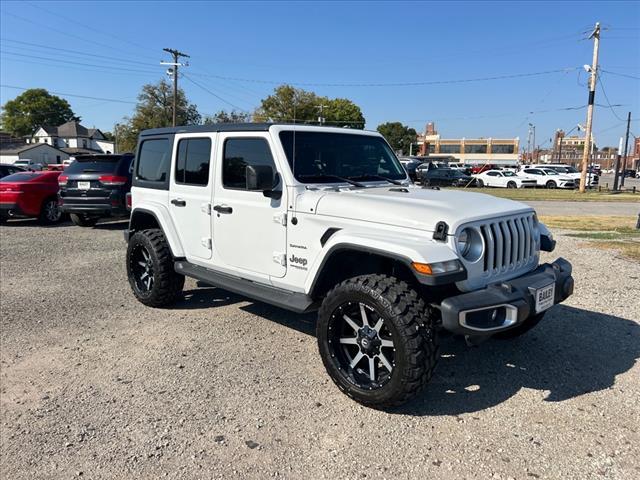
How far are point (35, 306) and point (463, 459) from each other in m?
5.06

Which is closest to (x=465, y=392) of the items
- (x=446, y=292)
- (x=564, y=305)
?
(x=446, y=292)

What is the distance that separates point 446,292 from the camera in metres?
3.53

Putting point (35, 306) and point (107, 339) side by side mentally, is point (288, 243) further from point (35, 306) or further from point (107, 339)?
point (35, 306)

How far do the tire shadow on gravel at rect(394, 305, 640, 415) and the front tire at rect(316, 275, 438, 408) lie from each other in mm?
A: 271

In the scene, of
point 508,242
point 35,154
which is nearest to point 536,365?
point 508,242

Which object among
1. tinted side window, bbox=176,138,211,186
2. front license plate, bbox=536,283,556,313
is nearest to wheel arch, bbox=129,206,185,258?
tinted side window, bbox=176,138,211,186

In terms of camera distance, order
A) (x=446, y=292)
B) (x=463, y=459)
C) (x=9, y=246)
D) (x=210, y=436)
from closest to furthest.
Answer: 1. (x=463, y=459)
2. (x=210, y=436)
3. (x=446, y=292)
4. (x=9, y=246)

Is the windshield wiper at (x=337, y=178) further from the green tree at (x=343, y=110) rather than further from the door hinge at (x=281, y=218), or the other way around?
the green tree at (x=343, y=110)

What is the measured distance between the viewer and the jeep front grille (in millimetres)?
3438

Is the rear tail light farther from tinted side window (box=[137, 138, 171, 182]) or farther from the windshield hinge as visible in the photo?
the windshield hinge

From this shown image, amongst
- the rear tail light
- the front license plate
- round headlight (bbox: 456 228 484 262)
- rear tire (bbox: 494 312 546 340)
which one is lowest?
rear tire (bbox: 494 312 546 340)

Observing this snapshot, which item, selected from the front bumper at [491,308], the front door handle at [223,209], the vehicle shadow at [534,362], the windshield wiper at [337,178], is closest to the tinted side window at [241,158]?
the front door handle at [223,209]

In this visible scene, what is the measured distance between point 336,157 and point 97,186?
320 inches

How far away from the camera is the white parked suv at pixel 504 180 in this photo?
115ft
